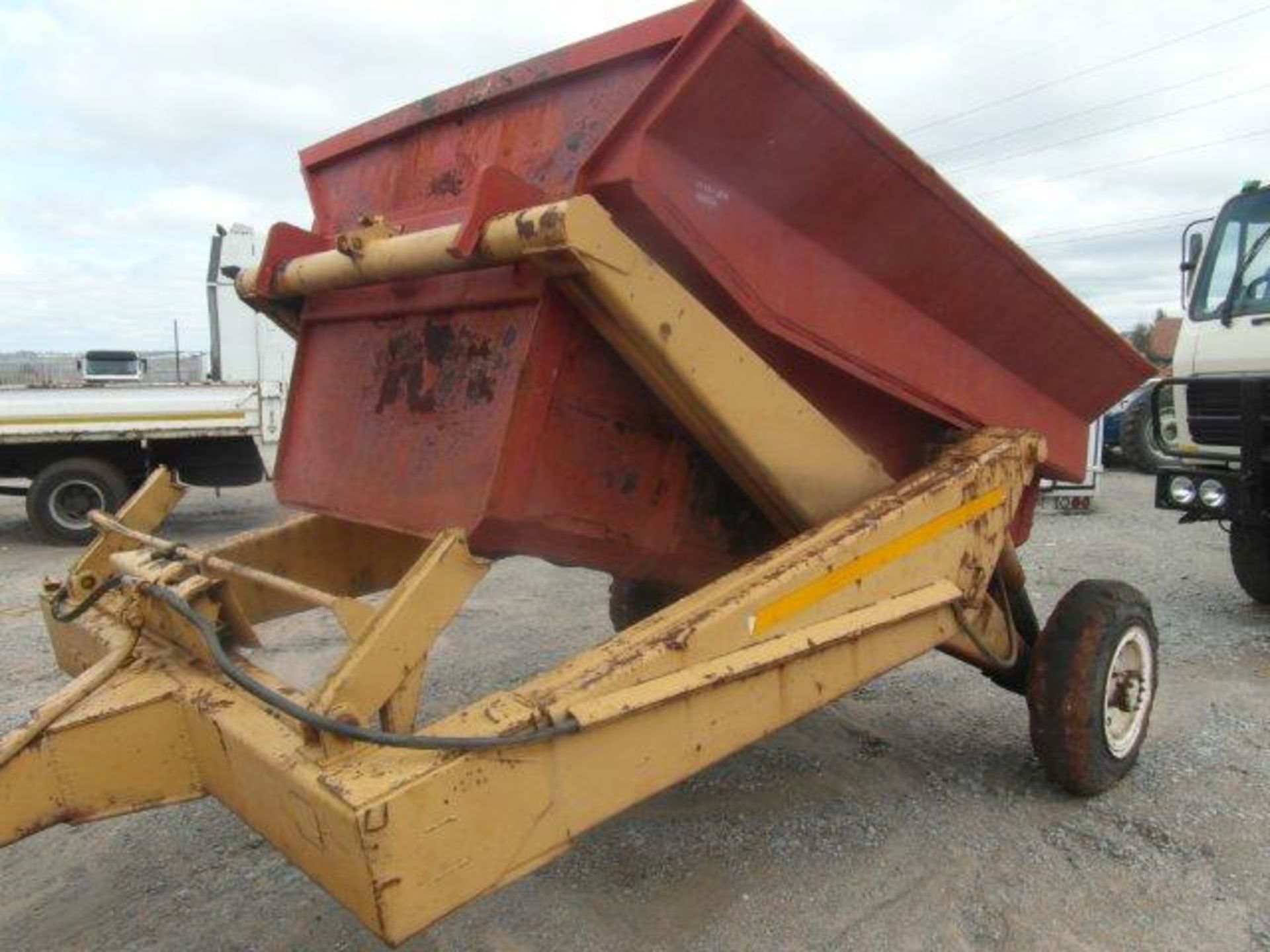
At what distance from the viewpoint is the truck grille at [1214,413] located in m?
5.79

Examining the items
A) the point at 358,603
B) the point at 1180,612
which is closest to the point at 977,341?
the point at 358,603

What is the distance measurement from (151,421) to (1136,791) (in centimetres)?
899

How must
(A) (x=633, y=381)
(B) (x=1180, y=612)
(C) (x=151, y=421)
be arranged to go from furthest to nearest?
1. (C) (x=151, y=421)
2. (B) (x=1180, y=612)
3. (A) (x=633, y=381)

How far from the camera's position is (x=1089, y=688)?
3404 mm

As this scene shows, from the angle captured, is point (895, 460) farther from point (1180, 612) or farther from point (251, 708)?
point (1180, 612)

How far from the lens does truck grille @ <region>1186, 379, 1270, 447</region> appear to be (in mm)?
5793

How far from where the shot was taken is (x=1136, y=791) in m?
3.63

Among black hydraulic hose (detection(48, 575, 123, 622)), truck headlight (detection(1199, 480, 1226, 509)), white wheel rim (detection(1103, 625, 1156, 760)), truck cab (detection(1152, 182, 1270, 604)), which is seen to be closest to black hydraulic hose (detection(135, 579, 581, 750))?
black hydraulic hose (detection(48, 575, 123, 622))

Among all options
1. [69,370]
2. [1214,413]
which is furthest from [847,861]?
[69,370]

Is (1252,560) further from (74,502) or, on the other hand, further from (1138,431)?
(74,502)

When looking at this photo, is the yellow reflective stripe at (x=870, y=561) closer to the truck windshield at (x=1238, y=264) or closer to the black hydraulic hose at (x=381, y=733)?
the black hydraulic hose at (x=381, y=733)

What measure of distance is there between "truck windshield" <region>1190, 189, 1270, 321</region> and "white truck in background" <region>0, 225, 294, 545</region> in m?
7.46

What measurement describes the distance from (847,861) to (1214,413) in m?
4.18

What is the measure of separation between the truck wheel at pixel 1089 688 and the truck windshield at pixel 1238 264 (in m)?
3.13
